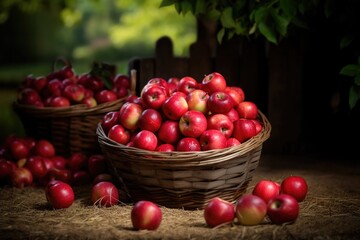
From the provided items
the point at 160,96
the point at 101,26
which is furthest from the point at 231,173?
the point at 101,26

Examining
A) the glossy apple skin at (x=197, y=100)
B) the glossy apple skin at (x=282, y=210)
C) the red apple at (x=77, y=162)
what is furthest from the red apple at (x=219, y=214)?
the red apple at (x=77, y=162)

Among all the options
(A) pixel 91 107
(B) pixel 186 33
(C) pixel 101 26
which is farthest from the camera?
(C) pixel 101 26

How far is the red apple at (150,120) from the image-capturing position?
3523 mm

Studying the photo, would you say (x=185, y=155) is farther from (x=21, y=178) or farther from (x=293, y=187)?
(x=21, y=178)

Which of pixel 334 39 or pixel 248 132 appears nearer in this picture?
pixel 248 132

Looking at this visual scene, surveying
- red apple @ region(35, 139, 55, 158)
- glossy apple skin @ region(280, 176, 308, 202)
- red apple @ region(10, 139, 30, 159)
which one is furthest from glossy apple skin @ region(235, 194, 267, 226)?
red apple @ region(10, 139, 30, 159)

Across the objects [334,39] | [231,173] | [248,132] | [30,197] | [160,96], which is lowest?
[30,197]

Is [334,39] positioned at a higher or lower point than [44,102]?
higher

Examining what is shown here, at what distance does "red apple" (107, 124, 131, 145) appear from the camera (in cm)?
359

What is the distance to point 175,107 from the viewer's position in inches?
137

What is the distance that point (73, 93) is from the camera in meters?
4.66

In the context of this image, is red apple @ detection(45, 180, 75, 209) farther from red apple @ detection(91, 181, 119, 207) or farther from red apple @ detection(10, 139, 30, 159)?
red apple @ detection(10, 139, 30, 159)

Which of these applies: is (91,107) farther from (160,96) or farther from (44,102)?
(160,96)

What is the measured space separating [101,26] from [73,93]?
610 inches
